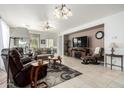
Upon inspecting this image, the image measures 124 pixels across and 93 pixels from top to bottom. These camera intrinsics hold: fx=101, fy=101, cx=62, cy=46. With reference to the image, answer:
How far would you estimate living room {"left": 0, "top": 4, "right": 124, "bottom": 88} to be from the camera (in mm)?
2541

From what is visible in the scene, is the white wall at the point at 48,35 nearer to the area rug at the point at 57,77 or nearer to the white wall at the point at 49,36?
the white wall at the point at 49,36

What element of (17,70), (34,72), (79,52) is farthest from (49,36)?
(17,70)

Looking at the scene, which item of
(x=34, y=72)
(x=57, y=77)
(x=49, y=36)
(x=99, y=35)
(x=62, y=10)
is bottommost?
(x=57, y=77)

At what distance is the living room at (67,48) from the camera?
2.54 meters

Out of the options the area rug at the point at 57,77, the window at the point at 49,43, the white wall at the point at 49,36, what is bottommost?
the area rug at the point at 57,77

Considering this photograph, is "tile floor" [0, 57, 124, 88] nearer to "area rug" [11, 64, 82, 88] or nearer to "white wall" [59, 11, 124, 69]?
"area rug" [11, 64, 82, 88]

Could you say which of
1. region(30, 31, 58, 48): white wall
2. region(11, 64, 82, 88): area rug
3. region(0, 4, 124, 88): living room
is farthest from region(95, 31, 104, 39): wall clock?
region(30, 31, 58, 48): white wall

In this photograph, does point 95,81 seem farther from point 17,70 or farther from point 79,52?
point 79,52

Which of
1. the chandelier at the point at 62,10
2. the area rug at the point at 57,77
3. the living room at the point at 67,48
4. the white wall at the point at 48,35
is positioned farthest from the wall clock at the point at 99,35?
the white wall at the point at 48,35

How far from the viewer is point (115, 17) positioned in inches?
174

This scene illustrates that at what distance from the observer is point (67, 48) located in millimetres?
9484

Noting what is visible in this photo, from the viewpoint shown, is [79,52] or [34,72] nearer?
[34,72]
